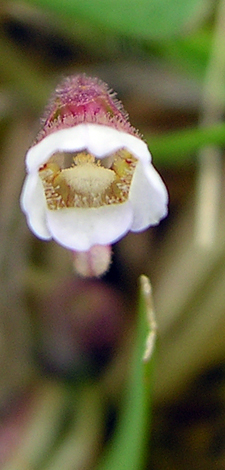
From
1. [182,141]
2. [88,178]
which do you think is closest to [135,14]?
[182,141]

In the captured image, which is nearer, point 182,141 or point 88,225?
point 88,225

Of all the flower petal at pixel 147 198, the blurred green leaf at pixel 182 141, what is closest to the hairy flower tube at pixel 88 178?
the flower petal at pixel 147 198

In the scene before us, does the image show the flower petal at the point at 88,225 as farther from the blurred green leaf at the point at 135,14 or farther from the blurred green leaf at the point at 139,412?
the blurred green leaf at the point at 135,14

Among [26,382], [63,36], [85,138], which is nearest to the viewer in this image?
[85,138]

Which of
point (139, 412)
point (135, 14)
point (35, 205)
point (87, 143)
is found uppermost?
point (135, 14)

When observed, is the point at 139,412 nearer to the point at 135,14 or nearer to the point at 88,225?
the point at 88,225

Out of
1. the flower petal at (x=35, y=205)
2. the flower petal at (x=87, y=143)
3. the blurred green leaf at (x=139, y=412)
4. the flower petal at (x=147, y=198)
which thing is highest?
the flower petal at (x=87, y=143)

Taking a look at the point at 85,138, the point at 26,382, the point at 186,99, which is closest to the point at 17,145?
the point at 186,99

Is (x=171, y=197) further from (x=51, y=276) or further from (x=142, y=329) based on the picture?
(x=142, y=329)
